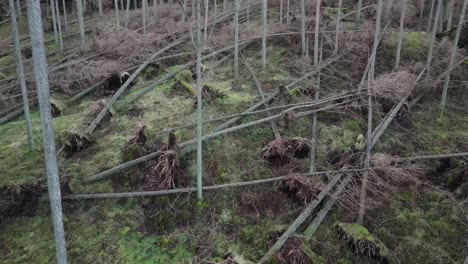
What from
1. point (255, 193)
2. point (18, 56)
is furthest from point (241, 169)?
point (18, 56)

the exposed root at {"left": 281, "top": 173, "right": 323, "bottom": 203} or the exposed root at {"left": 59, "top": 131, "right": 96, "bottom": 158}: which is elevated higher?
the exposed root at {"left": 59, "top": 131, "right": 96, "bottom": 158}

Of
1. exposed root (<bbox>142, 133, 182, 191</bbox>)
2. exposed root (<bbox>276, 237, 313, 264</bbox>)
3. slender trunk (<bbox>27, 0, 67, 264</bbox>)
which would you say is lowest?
exposed root (<bbox>276, 237, 313, 264</bbox>)

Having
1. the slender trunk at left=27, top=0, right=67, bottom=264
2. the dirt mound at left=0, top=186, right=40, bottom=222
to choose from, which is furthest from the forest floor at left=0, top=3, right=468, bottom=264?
the slender trunk at left=27, top=0, right=67, bottom=264

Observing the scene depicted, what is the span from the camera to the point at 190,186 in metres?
8.30

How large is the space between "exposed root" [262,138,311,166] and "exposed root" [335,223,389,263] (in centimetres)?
240

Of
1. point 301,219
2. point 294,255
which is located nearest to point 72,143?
point 301,219

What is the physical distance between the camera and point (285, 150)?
8.87 metres

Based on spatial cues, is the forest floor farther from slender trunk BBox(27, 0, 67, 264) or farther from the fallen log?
slender trunk BBox(27, 0, 67, 264)

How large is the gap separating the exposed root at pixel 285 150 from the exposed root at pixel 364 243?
7.87 ft

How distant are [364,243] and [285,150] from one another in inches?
114

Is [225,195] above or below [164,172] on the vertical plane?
below

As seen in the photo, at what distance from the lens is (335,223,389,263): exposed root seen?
6.77 m

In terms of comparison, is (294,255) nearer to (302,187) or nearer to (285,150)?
(302,187)

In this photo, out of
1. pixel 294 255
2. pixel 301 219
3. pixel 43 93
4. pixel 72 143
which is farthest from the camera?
pixel 72 143
